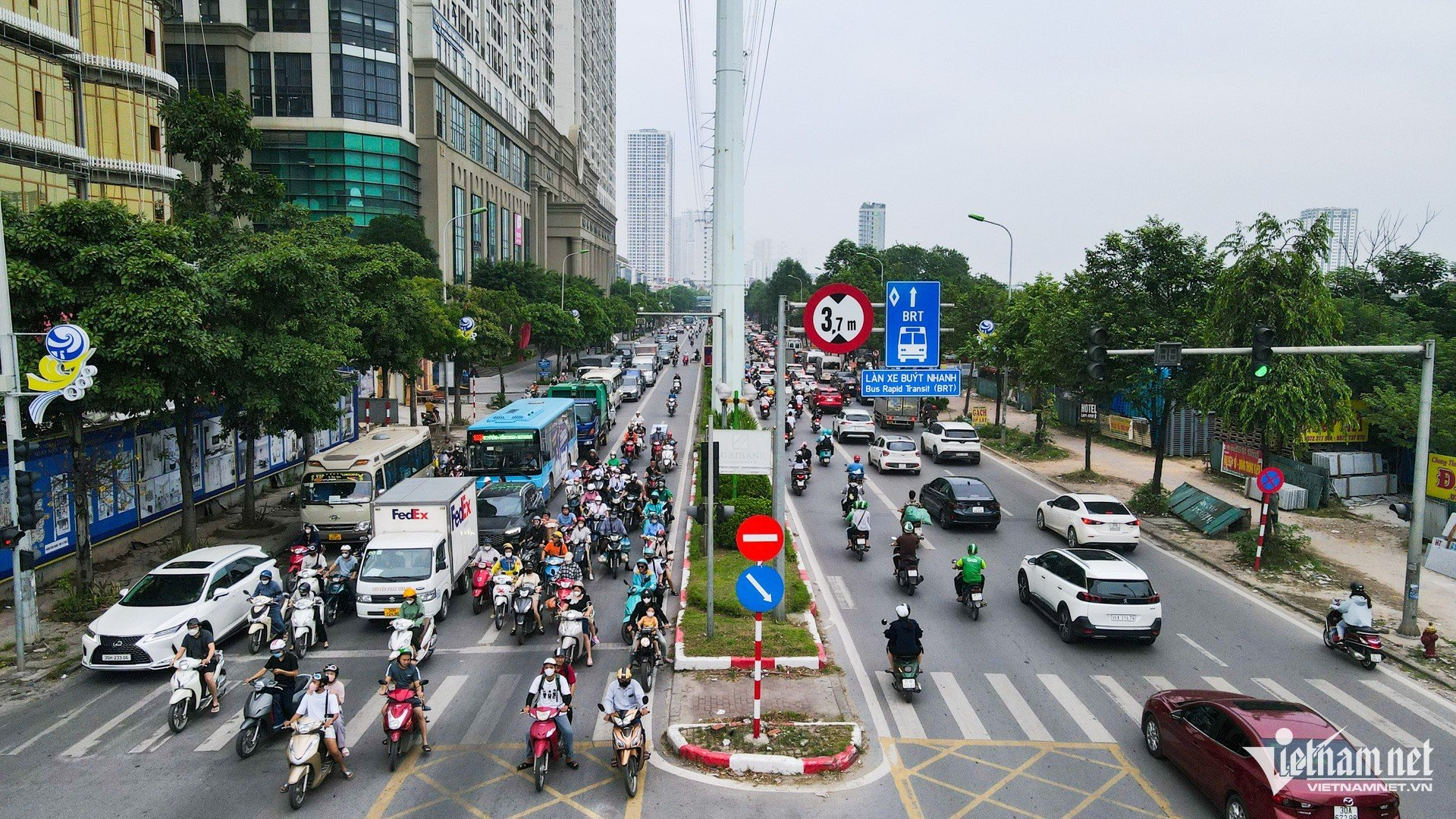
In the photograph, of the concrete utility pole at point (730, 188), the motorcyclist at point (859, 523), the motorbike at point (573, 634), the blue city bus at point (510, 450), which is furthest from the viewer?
the blue city bus at point (510, 450)

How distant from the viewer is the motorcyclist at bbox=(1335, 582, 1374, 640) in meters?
15.0

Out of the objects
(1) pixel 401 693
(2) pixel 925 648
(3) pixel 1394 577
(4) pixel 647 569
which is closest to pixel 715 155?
(4) pixel 647 569

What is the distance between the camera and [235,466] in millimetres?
27109

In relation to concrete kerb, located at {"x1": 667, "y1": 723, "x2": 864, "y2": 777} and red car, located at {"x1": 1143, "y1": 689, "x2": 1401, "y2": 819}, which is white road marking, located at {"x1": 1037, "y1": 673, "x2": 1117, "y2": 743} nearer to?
red car, located at {"x1": 1143, "y1": 689, "x2": 1401, "y2": 819}

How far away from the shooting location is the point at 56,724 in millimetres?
12773

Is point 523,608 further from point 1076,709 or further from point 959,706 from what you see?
point 1076,709

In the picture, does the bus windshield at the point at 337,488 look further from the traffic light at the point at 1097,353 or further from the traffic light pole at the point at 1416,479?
the traffic light pole at the point at 1416,479

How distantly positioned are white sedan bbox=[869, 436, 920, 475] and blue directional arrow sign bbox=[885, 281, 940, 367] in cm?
1856

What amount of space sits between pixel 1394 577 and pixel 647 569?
16.8m

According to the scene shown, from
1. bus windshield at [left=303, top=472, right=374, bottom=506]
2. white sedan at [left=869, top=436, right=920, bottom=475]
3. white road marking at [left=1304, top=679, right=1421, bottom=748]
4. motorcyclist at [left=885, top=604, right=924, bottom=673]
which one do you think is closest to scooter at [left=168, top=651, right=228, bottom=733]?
bus windshield at [left=303, top=472, right=374, bottom=506]

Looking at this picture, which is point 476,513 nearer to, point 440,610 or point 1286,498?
point 440,610

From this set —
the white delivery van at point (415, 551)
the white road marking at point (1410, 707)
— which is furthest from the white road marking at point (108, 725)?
the white road marking at point (1410, 707)

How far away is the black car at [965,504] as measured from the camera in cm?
2417

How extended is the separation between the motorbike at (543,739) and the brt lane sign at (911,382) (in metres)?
7.05
